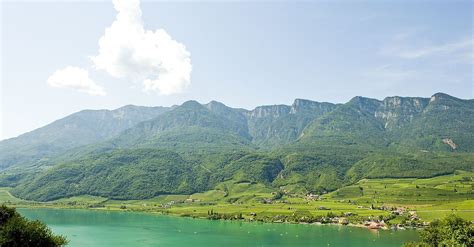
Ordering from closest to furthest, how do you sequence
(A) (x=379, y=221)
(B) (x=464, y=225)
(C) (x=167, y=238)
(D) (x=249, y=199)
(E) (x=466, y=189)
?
(B) (x=464, y=225) → (C) (x=167, y=238) → (A) (x=379, y=221) → (E) (x=466, y=189) → (D) (x=249, y=199)

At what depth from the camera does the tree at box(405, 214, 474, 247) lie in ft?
159

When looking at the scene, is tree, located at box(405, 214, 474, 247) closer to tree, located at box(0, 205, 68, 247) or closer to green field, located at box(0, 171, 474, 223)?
tree, located at box(0, 205, 68, 247)

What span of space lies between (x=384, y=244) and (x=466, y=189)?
270 ft

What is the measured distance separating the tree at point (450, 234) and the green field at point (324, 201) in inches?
2173

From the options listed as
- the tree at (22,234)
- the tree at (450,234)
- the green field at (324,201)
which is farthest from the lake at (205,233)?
the tree at (22,234)

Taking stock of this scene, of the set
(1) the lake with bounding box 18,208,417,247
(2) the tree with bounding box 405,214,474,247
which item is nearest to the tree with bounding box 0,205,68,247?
(1) the lake with bounding box 18,208,417,247

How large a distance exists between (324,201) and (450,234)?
105m

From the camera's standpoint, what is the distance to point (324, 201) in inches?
6132

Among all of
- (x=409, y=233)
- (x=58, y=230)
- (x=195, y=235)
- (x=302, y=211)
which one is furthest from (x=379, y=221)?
(x=58, y=230)

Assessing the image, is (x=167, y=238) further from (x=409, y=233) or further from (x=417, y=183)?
(x=417, y=183)

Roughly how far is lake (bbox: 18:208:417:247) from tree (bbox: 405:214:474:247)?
26.1m

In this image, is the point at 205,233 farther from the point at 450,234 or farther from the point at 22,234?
the point at 22,234

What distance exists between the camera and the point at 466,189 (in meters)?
147

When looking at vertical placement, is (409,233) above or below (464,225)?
below
